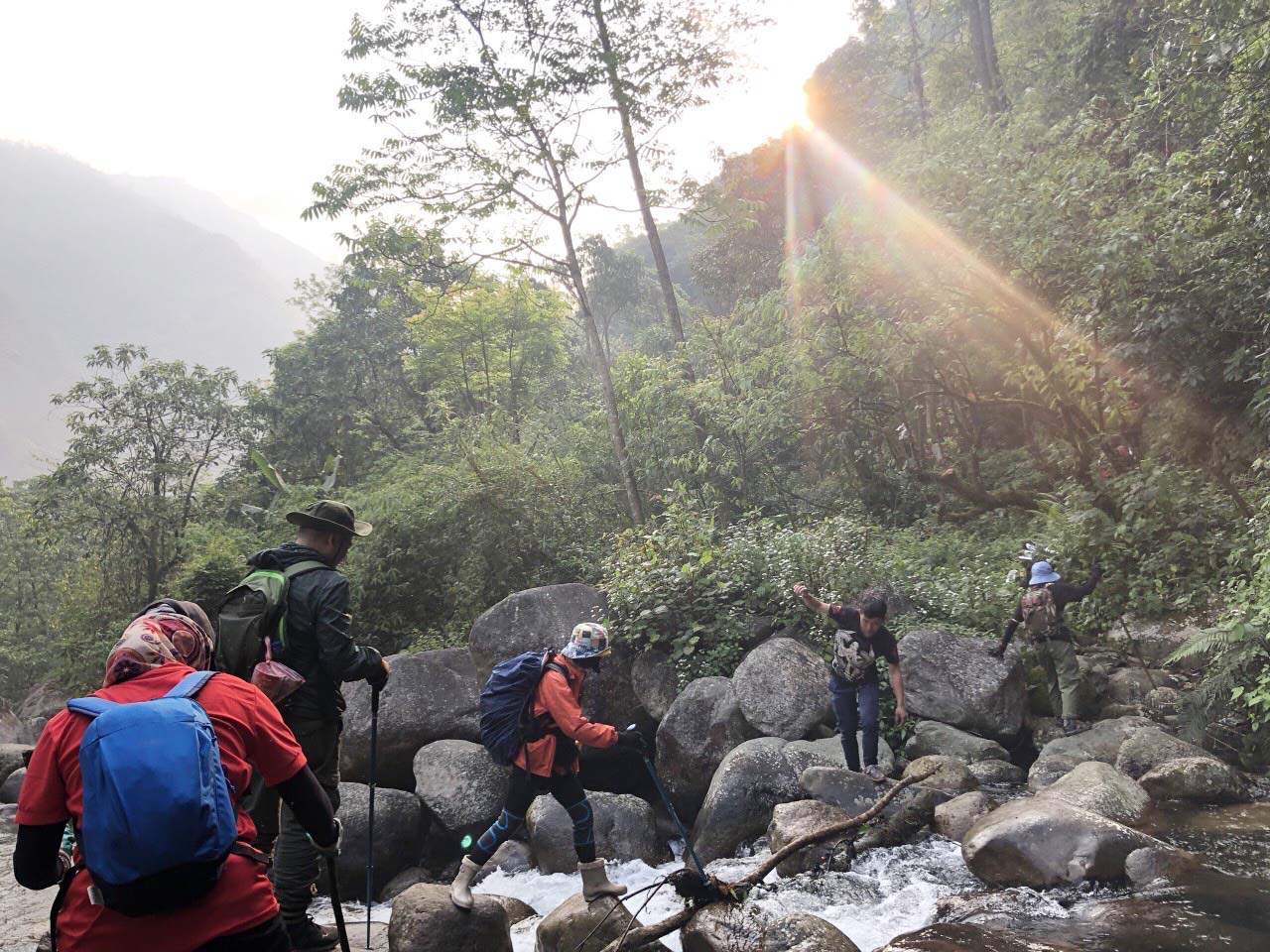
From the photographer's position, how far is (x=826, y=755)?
7.49 metres

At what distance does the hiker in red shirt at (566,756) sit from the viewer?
17.2ft

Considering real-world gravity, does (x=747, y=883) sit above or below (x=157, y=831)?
below

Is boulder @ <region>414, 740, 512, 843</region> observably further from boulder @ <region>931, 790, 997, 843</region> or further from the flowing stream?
boulder @ <region>931, 790, 997, 843</region>

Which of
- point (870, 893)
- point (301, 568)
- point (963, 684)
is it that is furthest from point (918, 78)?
point (301, 568)

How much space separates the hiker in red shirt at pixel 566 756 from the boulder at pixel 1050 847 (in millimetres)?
2553

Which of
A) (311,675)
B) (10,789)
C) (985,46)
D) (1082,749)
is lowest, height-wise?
(10,789)

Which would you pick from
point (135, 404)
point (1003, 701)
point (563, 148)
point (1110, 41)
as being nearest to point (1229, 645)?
point (1003, 701)

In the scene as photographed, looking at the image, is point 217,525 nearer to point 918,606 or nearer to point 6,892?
point 6,892

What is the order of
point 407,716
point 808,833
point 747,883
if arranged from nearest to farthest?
point 747,883
point 808,833
point 407,716

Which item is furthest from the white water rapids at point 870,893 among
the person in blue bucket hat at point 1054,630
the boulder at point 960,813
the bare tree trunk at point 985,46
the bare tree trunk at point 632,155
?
the bare tree trunk at point 985,46

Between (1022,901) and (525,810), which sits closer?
(1022,901)

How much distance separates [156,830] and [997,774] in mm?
7229

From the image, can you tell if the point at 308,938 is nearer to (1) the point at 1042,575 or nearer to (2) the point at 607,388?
(1) the point at 1042,575

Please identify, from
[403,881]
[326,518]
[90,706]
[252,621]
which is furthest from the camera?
[403,881]
